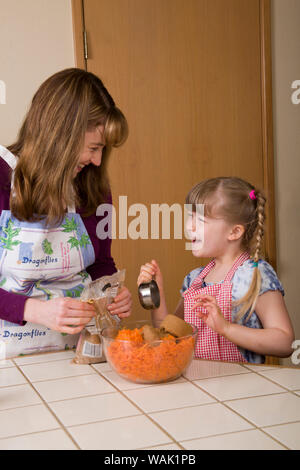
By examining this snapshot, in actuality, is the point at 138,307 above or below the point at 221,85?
Answer: below

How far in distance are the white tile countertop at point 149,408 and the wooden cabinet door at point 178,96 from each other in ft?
Answer: 4.22

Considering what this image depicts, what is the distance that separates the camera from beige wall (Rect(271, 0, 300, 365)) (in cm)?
271

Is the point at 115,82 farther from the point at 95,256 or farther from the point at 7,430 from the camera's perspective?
the point at 7,430

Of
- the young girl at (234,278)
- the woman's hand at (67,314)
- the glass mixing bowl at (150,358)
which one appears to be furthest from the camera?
the young girl at (234,278)

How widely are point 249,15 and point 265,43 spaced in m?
0.15

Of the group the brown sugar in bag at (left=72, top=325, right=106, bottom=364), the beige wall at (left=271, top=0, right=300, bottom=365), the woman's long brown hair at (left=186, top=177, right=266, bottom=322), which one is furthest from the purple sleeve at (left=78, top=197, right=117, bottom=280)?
the beige wall at (left=271, top=0, right=300, bottom=365)

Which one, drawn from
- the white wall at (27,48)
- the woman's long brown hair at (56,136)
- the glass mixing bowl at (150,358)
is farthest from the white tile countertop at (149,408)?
the white wall at (27,48)

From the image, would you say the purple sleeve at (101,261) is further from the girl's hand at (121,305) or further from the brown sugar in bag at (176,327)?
the brown sugar in bag at (176,327)

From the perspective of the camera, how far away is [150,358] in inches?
44.2

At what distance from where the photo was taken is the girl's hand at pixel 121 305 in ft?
4.62

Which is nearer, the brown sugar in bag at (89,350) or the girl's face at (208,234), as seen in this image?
the brown sugar in bag at (89,350)

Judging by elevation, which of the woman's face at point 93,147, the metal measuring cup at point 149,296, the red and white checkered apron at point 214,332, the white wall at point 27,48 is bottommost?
the red and white checkered apron at point 214,332

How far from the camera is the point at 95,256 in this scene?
1.67 m
